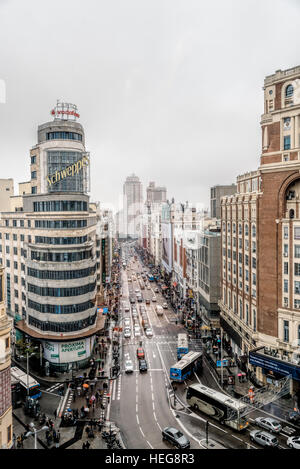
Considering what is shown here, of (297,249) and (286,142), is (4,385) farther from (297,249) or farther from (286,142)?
(286,142)

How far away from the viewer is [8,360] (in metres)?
34.9

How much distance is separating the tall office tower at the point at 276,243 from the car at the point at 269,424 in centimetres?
849

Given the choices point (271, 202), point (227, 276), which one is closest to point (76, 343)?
point (227, 276)

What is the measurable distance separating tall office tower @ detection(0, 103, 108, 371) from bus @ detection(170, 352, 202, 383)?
1555 centimetres

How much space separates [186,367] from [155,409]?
10.6m

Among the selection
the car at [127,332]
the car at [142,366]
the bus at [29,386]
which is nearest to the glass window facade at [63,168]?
the bus at [29,386]

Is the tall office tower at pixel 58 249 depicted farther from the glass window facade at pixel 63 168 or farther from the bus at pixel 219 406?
the bus at pixel 219 406

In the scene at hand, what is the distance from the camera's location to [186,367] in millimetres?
55625

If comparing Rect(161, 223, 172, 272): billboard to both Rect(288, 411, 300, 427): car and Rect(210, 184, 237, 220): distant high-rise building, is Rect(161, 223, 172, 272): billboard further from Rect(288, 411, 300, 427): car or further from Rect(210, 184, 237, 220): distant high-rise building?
Rect(288, 411, 300, 427): car

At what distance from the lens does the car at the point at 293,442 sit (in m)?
36.6

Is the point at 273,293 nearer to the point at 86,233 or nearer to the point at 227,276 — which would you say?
the point at 227,276

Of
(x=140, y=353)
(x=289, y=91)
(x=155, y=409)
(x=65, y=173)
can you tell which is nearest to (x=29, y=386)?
(x=155, y=409)
